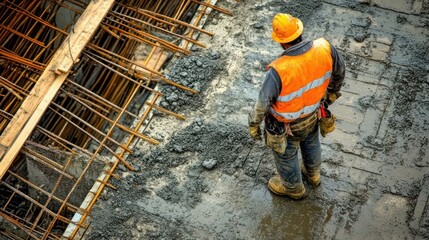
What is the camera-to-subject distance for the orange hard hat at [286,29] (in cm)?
426

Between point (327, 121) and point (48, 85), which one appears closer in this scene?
point (327, 121)

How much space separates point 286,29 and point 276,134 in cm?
93

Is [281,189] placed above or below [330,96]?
below

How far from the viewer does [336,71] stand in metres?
4.67

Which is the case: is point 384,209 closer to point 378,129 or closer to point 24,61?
point 378,129

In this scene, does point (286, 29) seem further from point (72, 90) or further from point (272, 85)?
point (72, 90)

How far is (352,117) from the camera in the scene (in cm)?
598

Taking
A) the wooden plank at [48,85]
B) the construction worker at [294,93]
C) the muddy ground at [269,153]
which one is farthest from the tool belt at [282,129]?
the wooden plank at [48,85]

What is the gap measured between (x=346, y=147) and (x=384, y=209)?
0.78m

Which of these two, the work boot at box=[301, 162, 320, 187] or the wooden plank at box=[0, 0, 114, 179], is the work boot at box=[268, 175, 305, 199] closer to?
the work boot at box=[301, 162, 320, 187]

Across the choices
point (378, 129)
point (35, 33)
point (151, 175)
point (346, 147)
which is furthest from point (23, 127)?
point (378, 129)

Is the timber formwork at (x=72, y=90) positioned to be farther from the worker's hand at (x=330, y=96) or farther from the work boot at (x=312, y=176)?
the worker's hand at (x=330, y=96)

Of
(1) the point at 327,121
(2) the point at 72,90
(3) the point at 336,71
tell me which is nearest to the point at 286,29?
(3) the point at 336,71

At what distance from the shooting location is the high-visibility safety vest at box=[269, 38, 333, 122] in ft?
14.2
